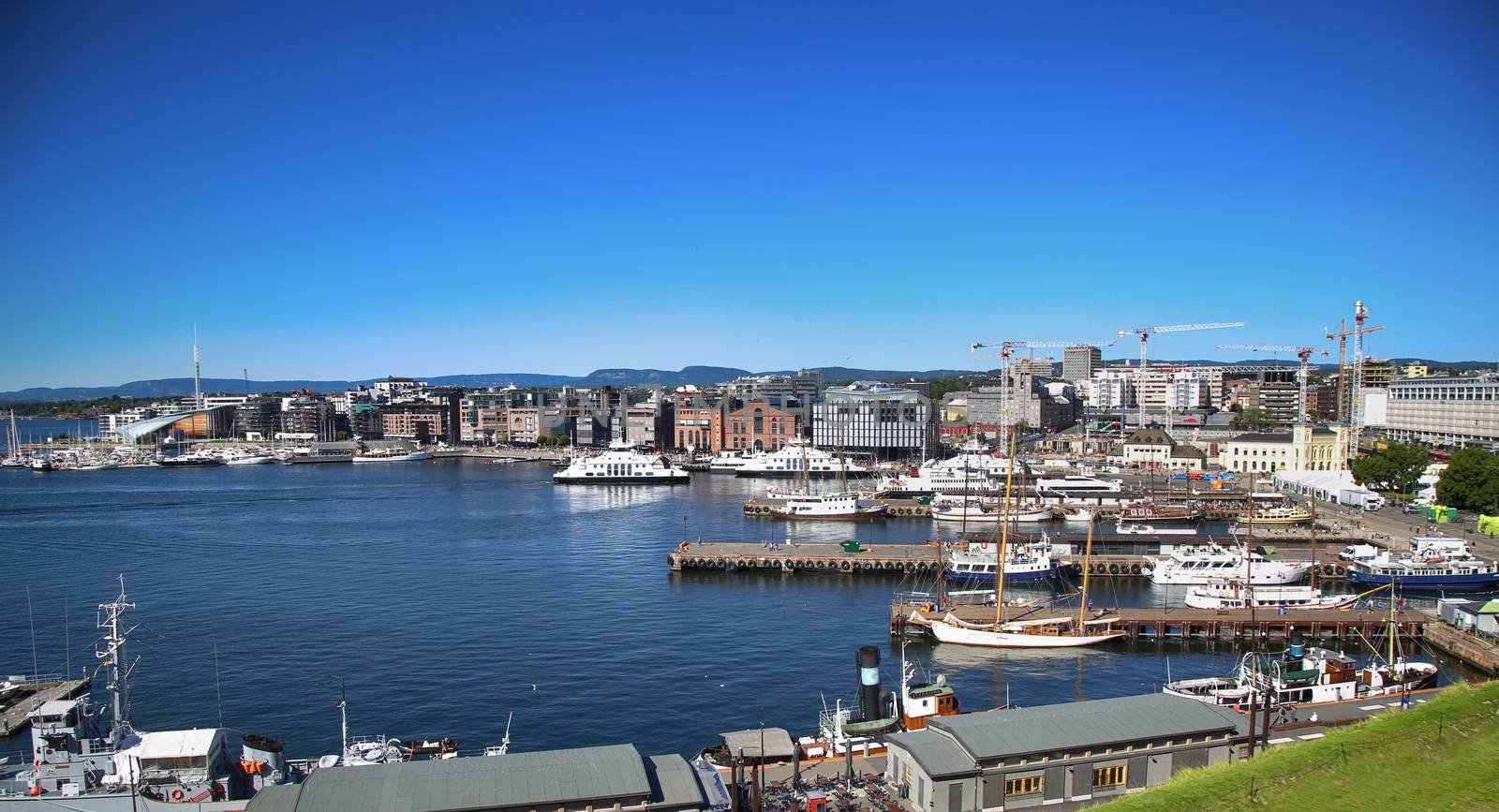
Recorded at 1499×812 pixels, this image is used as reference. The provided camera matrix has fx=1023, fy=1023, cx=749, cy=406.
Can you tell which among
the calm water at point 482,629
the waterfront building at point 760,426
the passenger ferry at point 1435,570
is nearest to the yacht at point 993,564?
the calm water at point 482,629

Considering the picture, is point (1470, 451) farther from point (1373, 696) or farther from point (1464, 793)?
Result: point (1464, 793)

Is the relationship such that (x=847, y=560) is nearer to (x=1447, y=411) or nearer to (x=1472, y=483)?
(x=1472, y=483)

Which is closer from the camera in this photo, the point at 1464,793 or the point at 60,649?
the point at 1464,793

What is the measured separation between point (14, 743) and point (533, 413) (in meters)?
63.1

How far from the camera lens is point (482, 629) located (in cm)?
1959

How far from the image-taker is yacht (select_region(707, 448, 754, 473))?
55.9 m

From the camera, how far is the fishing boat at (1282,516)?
33003 mm

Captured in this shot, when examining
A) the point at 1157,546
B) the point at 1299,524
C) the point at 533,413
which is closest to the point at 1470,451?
the point at 1299,524

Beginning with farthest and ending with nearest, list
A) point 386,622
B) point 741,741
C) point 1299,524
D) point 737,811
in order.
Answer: point 1299,524
point 386,622
point 741,741
point 737,811

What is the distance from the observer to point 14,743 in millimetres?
13453

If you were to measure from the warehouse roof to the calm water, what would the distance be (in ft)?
17.0

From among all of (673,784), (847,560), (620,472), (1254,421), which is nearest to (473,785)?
(673,784)

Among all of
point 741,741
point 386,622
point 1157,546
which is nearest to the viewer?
point 741,741

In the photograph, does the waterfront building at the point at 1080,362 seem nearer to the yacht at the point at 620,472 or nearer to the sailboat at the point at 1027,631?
the yacht at the point at 620,472
